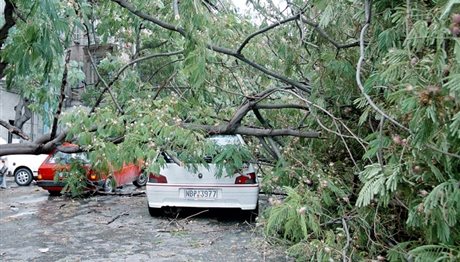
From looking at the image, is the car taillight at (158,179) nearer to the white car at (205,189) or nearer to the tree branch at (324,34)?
the white car at (205,189)

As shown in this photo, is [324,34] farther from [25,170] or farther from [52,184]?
[25,170]

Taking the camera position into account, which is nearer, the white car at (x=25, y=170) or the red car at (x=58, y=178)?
the red car at (x=58, y=178)

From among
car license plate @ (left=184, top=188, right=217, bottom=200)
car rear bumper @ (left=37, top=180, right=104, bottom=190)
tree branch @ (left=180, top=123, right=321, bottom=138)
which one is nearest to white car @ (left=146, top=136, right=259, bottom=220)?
car license plate @ (left=184, top=188, right=217, bottom=200)

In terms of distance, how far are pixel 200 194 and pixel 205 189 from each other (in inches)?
5.2

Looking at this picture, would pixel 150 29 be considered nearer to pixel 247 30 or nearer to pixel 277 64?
pixel 247 30

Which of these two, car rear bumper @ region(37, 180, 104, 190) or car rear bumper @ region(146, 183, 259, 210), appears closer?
car rear bumper @ region(146, 183, 259, 210)

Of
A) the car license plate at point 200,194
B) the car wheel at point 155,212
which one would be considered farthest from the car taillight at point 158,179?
the car wheel at point 155,212

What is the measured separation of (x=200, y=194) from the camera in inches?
326

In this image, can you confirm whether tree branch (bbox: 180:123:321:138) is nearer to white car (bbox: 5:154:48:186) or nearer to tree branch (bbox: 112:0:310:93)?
tree branch (bbox: 112:0:310:93)

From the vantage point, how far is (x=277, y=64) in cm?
664

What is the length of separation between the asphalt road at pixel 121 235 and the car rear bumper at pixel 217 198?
0.37 metres

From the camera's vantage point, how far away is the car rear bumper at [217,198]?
8219 millimetres

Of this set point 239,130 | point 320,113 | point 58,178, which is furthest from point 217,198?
point 58,178

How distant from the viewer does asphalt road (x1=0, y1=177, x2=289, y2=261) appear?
249 inches
